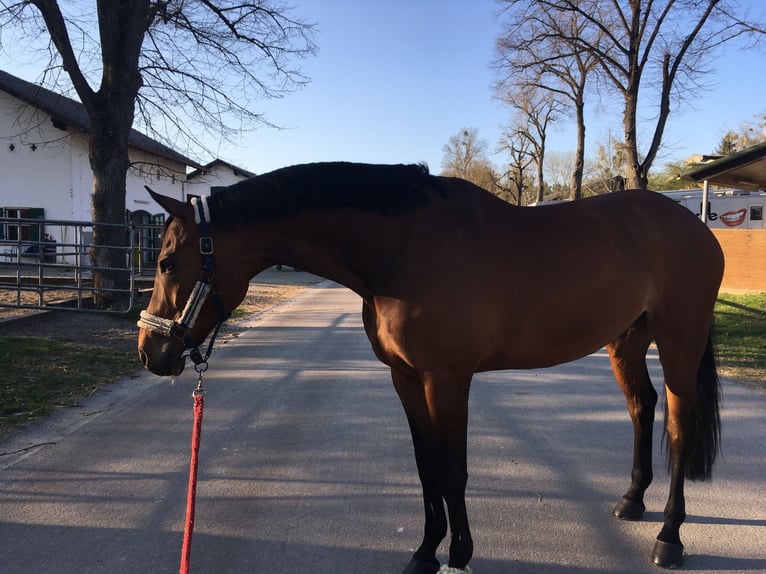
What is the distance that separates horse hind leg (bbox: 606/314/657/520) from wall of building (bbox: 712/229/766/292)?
13.8 meters

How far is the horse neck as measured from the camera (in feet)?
8.05

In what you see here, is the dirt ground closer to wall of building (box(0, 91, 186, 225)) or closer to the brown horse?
the brown horse

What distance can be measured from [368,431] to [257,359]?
3.25 meters

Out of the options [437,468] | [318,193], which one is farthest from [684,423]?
[318,193]

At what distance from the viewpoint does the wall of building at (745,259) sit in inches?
566

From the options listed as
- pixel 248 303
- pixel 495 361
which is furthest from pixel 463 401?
pixel 248 303

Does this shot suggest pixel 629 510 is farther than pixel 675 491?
Yes

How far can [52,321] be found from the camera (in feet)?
30.7

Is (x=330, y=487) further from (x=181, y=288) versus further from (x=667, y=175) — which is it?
(x=667, y=175)

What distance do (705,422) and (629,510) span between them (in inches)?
26.2

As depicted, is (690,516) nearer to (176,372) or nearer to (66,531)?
(176,372)

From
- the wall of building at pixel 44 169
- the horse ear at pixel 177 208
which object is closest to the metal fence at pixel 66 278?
the wall of building at pixel 44 169

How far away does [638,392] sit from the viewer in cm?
330

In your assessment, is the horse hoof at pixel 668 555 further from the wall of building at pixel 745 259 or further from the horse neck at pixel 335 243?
the wall of building at pixel 745 259
